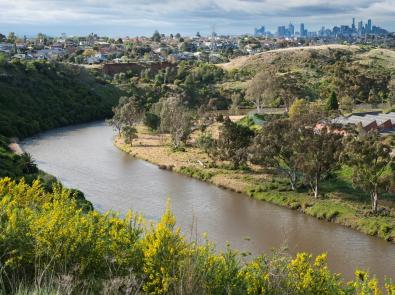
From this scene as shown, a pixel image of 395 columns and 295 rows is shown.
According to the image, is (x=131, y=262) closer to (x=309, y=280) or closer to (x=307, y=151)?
(x=309, y=280)

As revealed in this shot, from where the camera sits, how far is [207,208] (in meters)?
28.8

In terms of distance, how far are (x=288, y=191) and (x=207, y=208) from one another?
16.3 ft

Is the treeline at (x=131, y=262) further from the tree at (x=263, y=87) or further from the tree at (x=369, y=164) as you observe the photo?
the tree at (x=263, y=87)

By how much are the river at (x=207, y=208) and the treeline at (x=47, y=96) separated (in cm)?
986

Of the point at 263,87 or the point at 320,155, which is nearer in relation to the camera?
the point at 320,155

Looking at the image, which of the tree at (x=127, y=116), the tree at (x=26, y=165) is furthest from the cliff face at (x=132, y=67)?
the tree at (x=26, y=165)

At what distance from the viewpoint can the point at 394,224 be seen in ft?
80.4

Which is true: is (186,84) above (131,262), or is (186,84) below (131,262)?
above

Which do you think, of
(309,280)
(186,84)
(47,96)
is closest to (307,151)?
(309,280)

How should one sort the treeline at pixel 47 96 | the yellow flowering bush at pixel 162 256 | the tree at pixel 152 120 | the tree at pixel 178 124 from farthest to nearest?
the treeline at pixel 47 96, the tree at pixel 152 120, the tree at pixel 178 124, the yellow flowering bush at pixel 162 256

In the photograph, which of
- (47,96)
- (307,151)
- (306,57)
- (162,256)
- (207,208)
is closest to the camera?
(162,256)

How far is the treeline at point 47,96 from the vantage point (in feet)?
174

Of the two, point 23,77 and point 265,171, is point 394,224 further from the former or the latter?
point 23,77

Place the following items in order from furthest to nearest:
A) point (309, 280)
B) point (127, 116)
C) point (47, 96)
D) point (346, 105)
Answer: point (47, 96) → point (346, 105) → point (127, 116) → point (309, 280)
